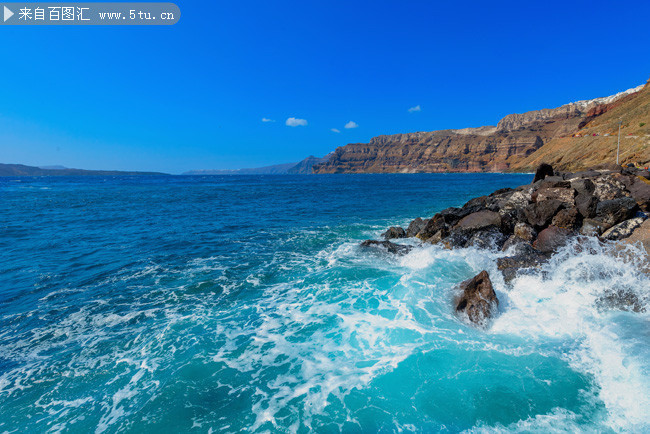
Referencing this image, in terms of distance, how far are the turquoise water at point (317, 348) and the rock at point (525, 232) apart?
2031mm

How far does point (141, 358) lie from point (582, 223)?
18750 millimetres

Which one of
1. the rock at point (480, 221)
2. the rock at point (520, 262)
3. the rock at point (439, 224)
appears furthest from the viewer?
the rock at point (439, 224)

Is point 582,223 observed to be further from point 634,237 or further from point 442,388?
point 442,388

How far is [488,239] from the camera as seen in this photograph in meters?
14.8

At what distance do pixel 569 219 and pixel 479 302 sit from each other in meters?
9.00

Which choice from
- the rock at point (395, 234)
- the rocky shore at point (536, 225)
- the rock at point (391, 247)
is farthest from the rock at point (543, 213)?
the rock at point (395, 234)

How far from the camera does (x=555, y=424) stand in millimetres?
5195

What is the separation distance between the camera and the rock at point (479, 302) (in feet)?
27.9

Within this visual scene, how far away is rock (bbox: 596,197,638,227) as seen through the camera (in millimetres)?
12625

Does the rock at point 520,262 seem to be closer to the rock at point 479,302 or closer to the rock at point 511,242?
the rock at point 511,242

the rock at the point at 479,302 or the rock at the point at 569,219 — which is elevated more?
the rock at the point at 569,219

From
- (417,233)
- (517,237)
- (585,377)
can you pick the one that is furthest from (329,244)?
(585,377)

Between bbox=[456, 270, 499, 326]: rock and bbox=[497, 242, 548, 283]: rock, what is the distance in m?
2.38

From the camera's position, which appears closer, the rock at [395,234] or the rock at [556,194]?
the rock at [556,194]
